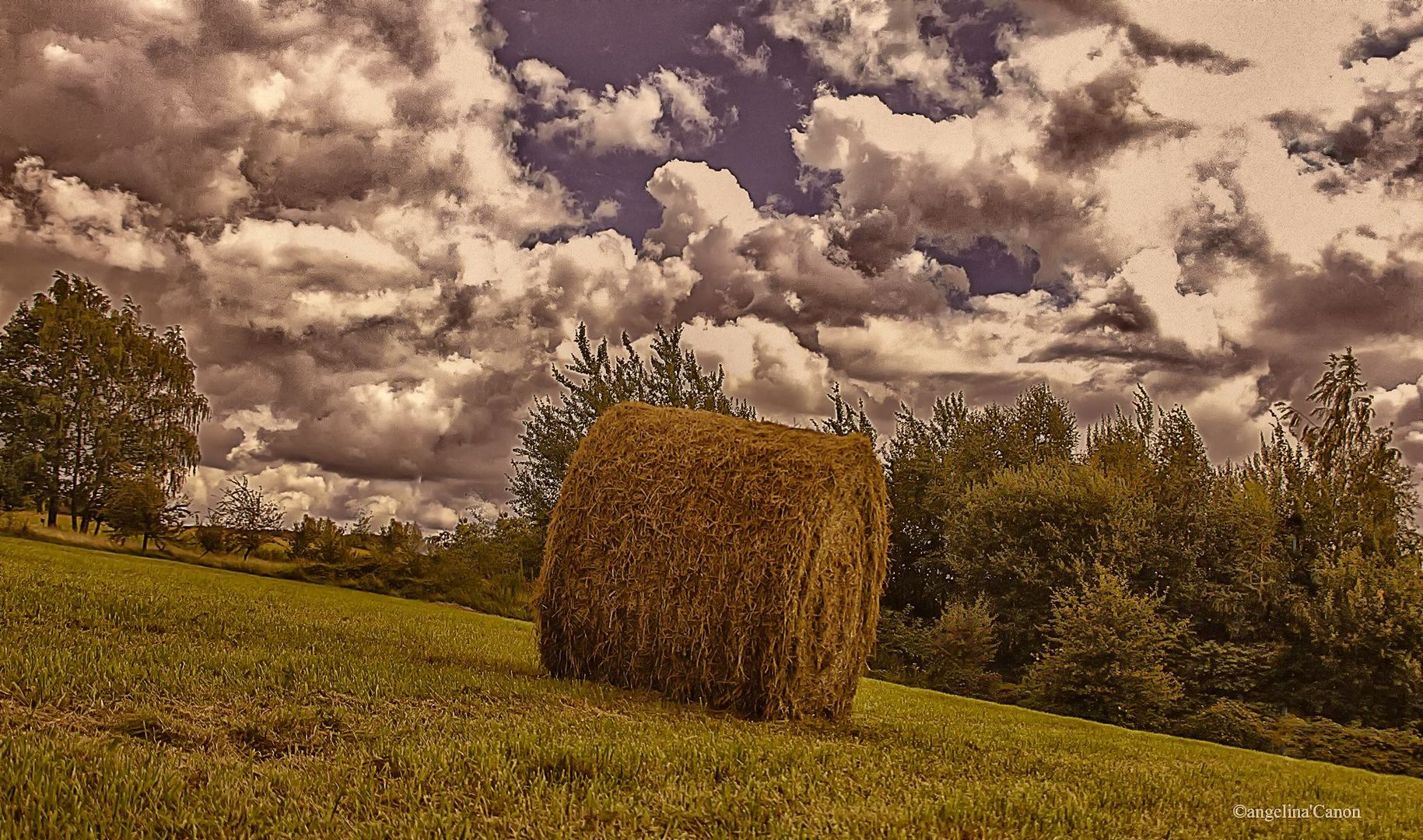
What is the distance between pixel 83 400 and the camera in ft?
118

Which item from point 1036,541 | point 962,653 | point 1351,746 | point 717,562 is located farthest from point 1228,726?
point 717,562

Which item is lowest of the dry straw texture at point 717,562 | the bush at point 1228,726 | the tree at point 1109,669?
the bush at point 1228,726

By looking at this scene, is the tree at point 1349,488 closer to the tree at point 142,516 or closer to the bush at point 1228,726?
the bush at point 1228,726

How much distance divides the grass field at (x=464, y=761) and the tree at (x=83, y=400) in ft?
99.0

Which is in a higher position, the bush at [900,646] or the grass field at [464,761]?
the grass field at [464,761]

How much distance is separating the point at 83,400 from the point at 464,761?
38.8m

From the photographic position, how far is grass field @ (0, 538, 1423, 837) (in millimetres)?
4141

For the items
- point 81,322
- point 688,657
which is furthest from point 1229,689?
point 81,322

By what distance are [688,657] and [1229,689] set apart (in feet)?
75.3

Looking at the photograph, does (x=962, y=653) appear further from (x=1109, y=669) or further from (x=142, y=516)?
(x=142, y=516)

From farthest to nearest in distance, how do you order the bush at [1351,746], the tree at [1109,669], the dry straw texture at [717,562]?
the tree at [1109,669] → the bush at [1351,746] → the dry straw texture at [717,562]

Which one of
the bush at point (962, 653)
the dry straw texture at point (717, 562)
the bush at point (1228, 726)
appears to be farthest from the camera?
the bush at point (962, 653)

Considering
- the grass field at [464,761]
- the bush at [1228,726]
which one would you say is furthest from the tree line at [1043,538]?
the grass field at [464,761]

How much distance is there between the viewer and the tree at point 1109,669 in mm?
21469
